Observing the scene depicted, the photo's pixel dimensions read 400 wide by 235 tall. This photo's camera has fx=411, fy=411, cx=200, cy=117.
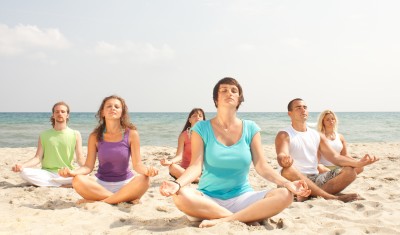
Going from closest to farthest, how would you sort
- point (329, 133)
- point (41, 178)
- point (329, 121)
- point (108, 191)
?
point (108, 191)
point (329, 121)
point (329, 133)
point (41, 178)

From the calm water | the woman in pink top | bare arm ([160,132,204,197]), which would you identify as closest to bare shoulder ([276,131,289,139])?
the woman in pink top

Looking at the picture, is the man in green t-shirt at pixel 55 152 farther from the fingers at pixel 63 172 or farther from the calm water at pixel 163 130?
the calm water at pixel 163 130

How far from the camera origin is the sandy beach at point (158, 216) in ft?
13.4

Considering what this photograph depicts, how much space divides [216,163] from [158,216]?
1.33 m

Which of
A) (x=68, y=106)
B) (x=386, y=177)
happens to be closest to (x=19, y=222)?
(x=68, y=106)

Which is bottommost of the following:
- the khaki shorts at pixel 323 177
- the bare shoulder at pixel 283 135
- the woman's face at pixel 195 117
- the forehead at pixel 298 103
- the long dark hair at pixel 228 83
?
the khaki shorts at pixel 323 177

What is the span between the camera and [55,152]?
23.6 ft

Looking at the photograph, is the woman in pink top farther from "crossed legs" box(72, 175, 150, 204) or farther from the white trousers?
"crossed legs" box(72, 175, 150, 204)

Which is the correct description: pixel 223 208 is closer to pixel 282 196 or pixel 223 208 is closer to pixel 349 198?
pixel 282 196

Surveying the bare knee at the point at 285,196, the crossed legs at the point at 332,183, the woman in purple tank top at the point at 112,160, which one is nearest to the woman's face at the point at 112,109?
the woman in purple tank top at the point at 112,160

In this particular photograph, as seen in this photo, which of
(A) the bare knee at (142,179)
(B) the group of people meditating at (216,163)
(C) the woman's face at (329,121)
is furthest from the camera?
(C) the woman's face at (329,121)

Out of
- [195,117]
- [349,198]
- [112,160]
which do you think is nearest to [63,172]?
[112,160]

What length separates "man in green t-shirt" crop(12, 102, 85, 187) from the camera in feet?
23.0

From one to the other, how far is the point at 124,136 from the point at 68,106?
227 centimetres
